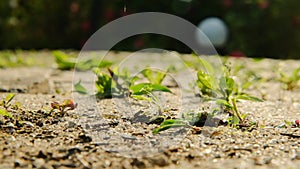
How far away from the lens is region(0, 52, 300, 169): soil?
4.00 feet

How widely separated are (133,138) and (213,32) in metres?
4.93

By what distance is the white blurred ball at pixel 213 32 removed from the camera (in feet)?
20.2

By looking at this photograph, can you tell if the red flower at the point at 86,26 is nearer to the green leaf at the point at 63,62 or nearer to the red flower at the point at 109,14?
the red flower at the point at 109,14

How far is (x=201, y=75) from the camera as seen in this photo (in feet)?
5.86

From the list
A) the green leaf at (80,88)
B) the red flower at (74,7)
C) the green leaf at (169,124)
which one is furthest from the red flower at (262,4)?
the green leaf at (169,124)

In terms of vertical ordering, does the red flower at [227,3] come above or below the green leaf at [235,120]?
above

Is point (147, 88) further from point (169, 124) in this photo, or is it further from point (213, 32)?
point (213, 32)

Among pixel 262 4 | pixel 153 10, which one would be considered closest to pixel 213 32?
pixel 262 4

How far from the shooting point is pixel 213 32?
20.3 ft

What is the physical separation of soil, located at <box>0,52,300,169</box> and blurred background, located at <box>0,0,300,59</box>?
3.59 meters

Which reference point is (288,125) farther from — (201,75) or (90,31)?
(90,31)

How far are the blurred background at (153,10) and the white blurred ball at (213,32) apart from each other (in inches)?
2.1

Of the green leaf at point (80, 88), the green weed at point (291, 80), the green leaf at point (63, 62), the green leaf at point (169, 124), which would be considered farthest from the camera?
the green leaf at point (63, 62)

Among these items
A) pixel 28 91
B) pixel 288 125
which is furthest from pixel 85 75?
pixel 288 125
